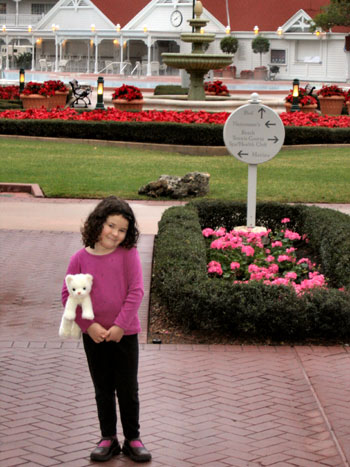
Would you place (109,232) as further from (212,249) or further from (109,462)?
(212,249)

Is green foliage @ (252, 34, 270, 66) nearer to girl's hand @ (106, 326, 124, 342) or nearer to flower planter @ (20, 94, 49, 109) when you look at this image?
flower planter @ (20, 94, 49, 109)

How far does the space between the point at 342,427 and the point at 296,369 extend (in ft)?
3.56

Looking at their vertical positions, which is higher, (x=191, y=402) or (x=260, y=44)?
(x=260, y=44)

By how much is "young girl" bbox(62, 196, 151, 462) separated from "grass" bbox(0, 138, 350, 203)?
346 inches

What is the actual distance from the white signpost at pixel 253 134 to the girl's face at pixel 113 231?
17.1 feet

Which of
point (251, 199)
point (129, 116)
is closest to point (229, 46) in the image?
point (129, 116)

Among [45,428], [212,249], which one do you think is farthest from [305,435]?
[212,249]

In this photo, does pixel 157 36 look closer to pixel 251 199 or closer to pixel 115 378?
pixel 251 199

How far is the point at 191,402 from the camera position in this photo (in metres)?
5.82

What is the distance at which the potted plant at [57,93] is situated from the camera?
2994 centimetres

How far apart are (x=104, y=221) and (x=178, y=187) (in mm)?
9072

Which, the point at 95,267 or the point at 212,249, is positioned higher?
the point at 95,267

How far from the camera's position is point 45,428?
5.37m

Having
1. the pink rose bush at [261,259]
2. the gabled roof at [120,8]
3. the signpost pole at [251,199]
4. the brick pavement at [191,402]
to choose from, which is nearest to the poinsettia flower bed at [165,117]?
the signpost pole at [251,199]
